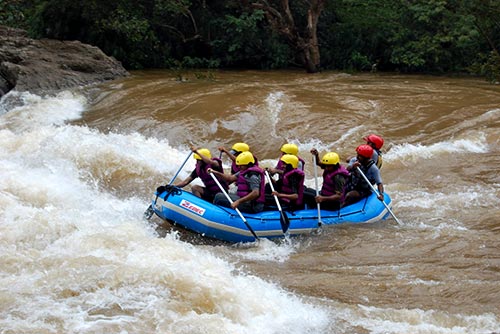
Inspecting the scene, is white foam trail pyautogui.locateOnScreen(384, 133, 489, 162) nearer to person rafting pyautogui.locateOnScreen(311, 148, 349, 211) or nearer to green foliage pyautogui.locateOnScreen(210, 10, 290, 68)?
person rafting pyautogui.locateOnScreen(311, 148, 349, 211)

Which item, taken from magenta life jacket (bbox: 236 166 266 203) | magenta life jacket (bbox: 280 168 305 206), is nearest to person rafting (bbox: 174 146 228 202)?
magenta life jacket (bbox: 236 166 266 203)

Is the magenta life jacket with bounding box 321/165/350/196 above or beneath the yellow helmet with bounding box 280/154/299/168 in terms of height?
beneath

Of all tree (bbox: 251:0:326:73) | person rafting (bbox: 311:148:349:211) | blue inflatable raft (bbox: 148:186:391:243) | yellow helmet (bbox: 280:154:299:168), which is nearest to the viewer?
blue inflatable raft (bbox: 148:186:391:243)

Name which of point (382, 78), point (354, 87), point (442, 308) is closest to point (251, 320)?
point (442, 308)

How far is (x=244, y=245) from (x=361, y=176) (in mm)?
2014

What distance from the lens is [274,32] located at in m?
19.8

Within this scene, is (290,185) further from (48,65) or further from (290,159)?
(48,65)

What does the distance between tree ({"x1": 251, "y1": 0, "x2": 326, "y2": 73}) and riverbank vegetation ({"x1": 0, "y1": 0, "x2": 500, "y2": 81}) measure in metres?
0.03

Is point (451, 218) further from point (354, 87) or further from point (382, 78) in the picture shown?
point (382, 78)

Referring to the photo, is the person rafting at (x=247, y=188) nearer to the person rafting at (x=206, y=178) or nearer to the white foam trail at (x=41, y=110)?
the person rafting at (x=206, y=178)

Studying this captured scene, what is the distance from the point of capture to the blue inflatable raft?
7289 millimetres

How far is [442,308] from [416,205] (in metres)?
3.60

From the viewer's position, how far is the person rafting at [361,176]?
823 cm

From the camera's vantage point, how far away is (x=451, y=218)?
816 cm
